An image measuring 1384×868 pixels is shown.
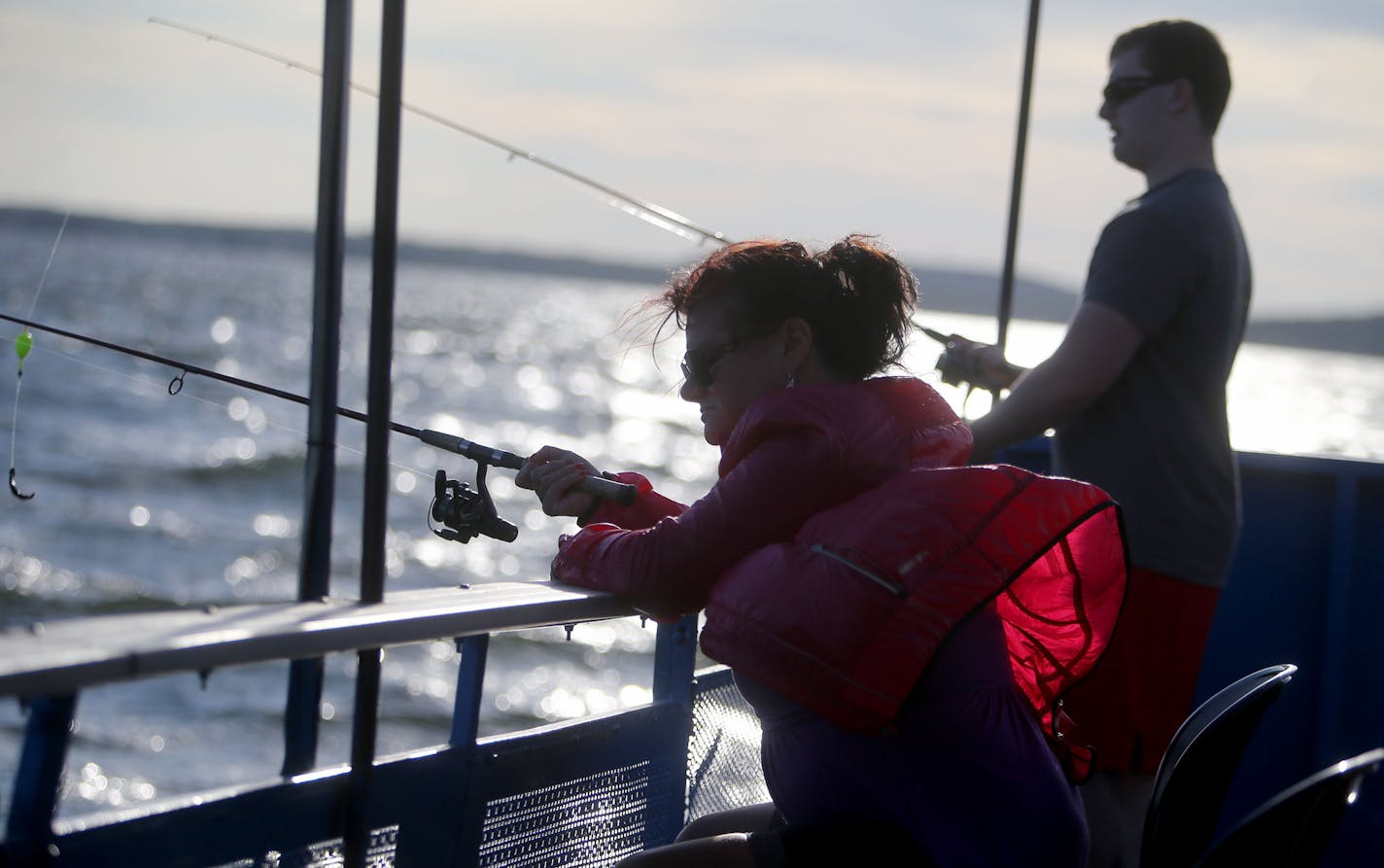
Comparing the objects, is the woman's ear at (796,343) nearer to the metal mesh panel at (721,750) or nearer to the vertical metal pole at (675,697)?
the vertical metal pole at (675,697)

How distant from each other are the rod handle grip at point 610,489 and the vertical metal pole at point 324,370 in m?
0.44

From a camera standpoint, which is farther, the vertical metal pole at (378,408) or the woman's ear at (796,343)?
the woman's ear at (796,343)

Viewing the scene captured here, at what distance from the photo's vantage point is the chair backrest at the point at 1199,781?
188cm

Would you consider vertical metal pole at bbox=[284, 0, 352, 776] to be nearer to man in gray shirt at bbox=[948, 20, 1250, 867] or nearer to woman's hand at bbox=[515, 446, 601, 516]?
woman's hand at bbox=[515, 446, 601, 516]

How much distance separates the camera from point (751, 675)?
1796 mm

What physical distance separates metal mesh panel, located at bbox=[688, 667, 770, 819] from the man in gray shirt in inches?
22.7

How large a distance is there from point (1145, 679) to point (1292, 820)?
1.43 meters

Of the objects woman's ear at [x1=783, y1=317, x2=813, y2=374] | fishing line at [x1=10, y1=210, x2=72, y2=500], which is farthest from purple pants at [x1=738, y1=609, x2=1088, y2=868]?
fishing line at [x1=10, y1=210, x2=72, y2=500]

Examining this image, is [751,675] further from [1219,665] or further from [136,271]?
[136,271]

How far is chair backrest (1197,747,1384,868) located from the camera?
139cm

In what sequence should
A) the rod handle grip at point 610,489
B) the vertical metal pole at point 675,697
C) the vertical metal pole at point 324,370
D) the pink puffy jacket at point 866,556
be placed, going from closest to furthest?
the pink puffy jacket at point 866,556 → the vertical metal pole at point 324,370 → the rod handle grip at point 610,489 → the vertical metal pole at point 675,697

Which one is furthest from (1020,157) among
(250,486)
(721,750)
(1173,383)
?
(250,486)

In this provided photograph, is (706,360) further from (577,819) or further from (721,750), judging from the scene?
(721,750)

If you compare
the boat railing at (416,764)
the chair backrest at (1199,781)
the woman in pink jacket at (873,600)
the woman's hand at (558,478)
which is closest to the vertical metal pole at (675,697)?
the boat railing at (416,764)
